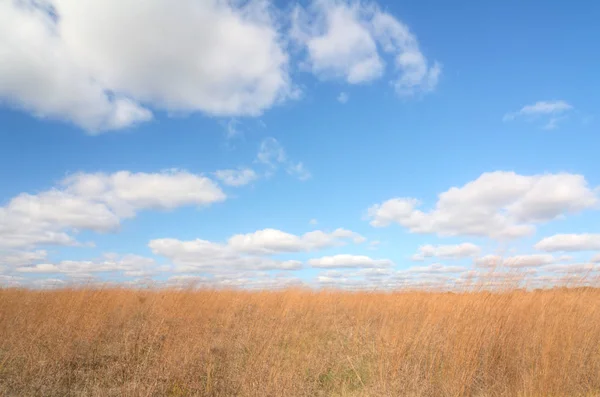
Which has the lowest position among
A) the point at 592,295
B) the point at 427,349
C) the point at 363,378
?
the point at 363,378

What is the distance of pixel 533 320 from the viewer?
249 inches

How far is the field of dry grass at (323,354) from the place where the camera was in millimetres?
4684

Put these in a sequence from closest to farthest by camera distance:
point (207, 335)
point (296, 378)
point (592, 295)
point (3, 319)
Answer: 1. point (296, 378)
2. point (207, 335)
3. point (592, 295)
4. point (3, 319)

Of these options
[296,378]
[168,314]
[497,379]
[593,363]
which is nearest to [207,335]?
[168,314]

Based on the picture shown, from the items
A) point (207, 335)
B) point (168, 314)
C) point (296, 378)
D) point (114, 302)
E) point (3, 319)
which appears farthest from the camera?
point (114, 302)

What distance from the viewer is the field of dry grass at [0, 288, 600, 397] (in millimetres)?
4684

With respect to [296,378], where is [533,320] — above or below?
above

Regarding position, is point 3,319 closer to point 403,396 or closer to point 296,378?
point 296,378

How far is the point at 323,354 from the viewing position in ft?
20.4

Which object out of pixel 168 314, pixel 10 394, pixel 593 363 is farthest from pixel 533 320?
pixel 10 394

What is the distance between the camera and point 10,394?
4586 mm

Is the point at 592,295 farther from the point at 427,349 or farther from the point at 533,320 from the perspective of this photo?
the point at 427,349

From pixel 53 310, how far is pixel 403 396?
26.3ft

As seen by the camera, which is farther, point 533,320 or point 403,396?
point 533,320
